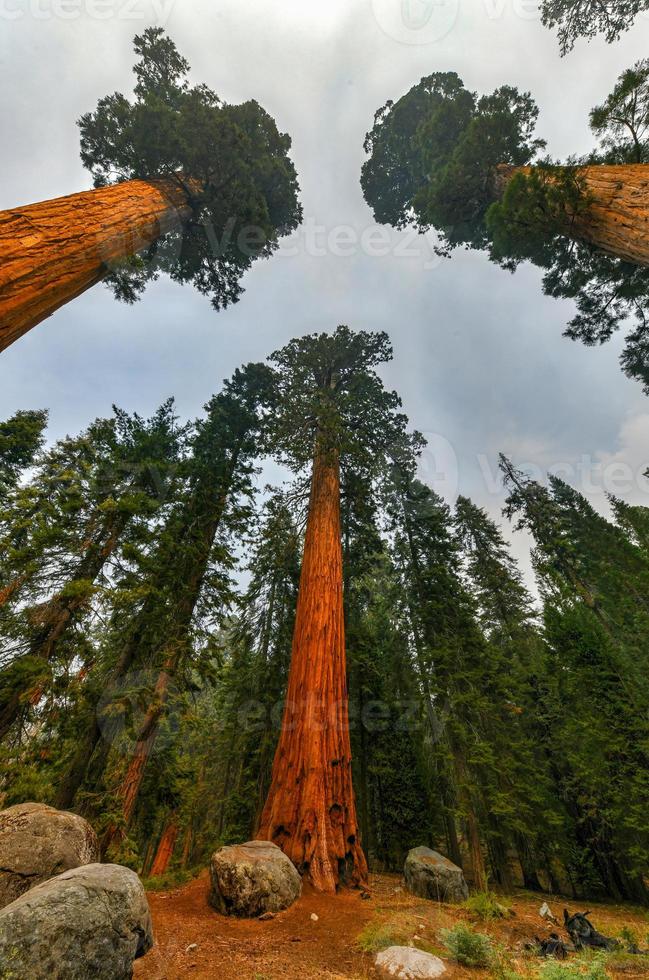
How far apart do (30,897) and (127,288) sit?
1116 centimetres

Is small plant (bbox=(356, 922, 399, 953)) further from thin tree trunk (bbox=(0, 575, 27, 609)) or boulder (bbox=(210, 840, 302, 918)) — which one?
thin tree trunk (bbox=(0, 575, 27, 609))

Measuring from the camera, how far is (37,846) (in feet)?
14.6

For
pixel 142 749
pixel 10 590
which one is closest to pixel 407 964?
pixel 142 749

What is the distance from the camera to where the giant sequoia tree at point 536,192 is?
264 inches

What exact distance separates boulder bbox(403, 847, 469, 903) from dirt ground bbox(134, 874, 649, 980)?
1.45m

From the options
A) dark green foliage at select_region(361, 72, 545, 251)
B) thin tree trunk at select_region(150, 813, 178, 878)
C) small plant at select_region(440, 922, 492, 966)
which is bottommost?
thin tree trunk at select_region(150, 813, 178, 878)

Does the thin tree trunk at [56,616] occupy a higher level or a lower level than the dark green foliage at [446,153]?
lower

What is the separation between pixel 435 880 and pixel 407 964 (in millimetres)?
4967

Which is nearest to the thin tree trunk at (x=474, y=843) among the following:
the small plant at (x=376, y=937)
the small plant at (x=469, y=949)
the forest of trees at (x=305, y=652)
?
the forest of trees at (x=305, y=652)

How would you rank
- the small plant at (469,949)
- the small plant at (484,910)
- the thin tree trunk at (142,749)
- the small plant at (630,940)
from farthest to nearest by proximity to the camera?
1. the thin tree trunk at (142,749)
2. the small plant at (484,910)
3. the small plant at (630,940)
4. the small plant at (469,949)

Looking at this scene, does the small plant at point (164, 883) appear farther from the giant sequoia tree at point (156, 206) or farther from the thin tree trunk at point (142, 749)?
the giant sequoia tree at point (156, 206)

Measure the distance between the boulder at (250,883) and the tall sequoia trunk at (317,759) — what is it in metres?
0.72

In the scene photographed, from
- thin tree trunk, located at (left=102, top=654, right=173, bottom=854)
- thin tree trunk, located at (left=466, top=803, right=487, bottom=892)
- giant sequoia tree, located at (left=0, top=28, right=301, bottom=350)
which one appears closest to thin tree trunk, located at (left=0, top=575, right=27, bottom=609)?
thin tree trunk, located at (left=102, top=654, right=173, bottom=854)

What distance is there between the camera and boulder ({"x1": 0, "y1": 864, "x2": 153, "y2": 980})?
6.95 feet
